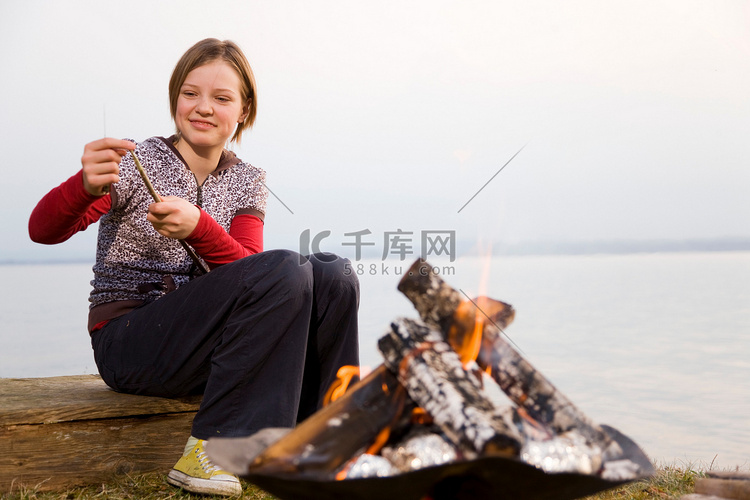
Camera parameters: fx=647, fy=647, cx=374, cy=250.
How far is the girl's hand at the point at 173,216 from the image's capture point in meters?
1.69

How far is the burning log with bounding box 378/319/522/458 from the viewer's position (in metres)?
1.00

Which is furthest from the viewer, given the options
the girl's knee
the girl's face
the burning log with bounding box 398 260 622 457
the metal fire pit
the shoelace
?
the girl's face

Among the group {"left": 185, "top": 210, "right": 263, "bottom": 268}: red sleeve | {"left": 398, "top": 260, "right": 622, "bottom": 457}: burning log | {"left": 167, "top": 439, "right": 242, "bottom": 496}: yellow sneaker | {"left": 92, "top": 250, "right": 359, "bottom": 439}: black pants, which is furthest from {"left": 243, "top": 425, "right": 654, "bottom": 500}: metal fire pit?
{"left": 185, "top": 210, "right": 263, "bottom": 268}: red sleeve

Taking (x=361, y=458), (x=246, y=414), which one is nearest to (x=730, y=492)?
(x=361, y=458)

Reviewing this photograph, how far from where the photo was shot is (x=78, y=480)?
6.11ft

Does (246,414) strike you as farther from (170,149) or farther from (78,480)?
(170,149)

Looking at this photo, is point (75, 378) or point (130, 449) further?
point (75, 378)

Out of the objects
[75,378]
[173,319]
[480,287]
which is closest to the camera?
[480,287]

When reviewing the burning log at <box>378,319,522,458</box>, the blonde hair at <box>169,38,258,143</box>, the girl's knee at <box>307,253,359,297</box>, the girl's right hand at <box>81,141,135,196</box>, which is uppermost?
the blonde hair at <box>169,38,258,143</box>

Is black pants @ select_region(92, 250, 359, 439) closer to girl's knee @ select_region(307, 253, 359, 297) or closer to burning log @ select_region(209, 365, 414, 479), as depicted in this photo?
girl's knee @ select_region(307, 253, 359, 297)

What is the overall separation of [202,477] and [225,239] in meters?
0.66

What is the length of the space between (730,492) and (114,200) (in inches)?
69.6

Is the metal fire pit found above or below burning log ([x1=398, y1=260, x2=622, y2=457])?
below

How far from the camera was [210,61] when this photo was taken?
6.86 ft
